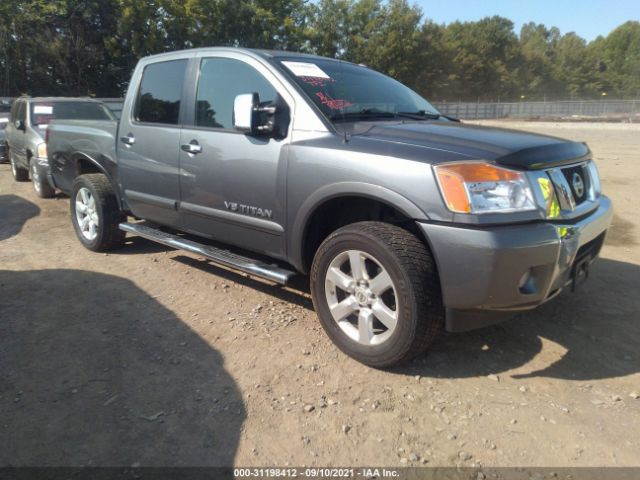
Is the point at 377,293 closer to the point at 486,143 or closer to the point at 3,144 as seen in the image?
the point at 486,143

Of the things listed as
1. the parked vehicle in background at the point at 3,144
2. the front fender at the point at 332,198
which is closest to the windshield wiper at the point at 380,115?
the front fender at the point at 332,198

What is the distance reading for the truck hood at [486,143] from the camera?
2.68 meters

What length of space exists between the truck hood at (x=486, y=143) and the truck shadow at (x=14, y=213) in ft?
16.5

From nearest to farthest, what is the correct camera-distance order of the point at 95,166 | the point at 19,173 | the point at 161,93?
the point at 161,93, the point at 95,166, the point at 19,173

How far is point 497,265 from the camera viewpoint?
251cm

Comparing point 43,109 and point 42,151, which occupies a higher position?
point 43,109

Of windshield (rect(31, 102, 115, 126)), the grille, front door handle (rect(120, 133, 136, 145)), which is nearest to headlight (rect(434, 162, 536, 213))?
the grille

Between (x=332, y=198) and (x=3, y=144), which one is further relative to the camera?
(x=3, y=144)

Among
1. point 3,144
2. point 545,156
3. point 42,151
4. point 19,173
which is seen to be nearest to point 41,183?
point 42,151

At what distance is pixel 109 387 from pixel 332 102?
7.30ft

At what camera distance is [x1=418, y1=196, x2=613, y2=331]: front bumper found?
2512 mm

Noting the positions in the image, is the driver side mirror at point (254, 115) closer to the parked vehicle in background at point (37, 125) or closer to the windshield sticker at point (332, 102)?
the windshield sticker at point (332, 102)

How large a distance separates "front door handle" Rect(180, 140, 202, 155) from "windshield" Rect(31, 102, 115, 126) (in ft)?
20.2

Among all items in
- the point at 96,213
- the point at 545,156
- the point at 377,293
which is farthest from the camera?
the point at 96,213
